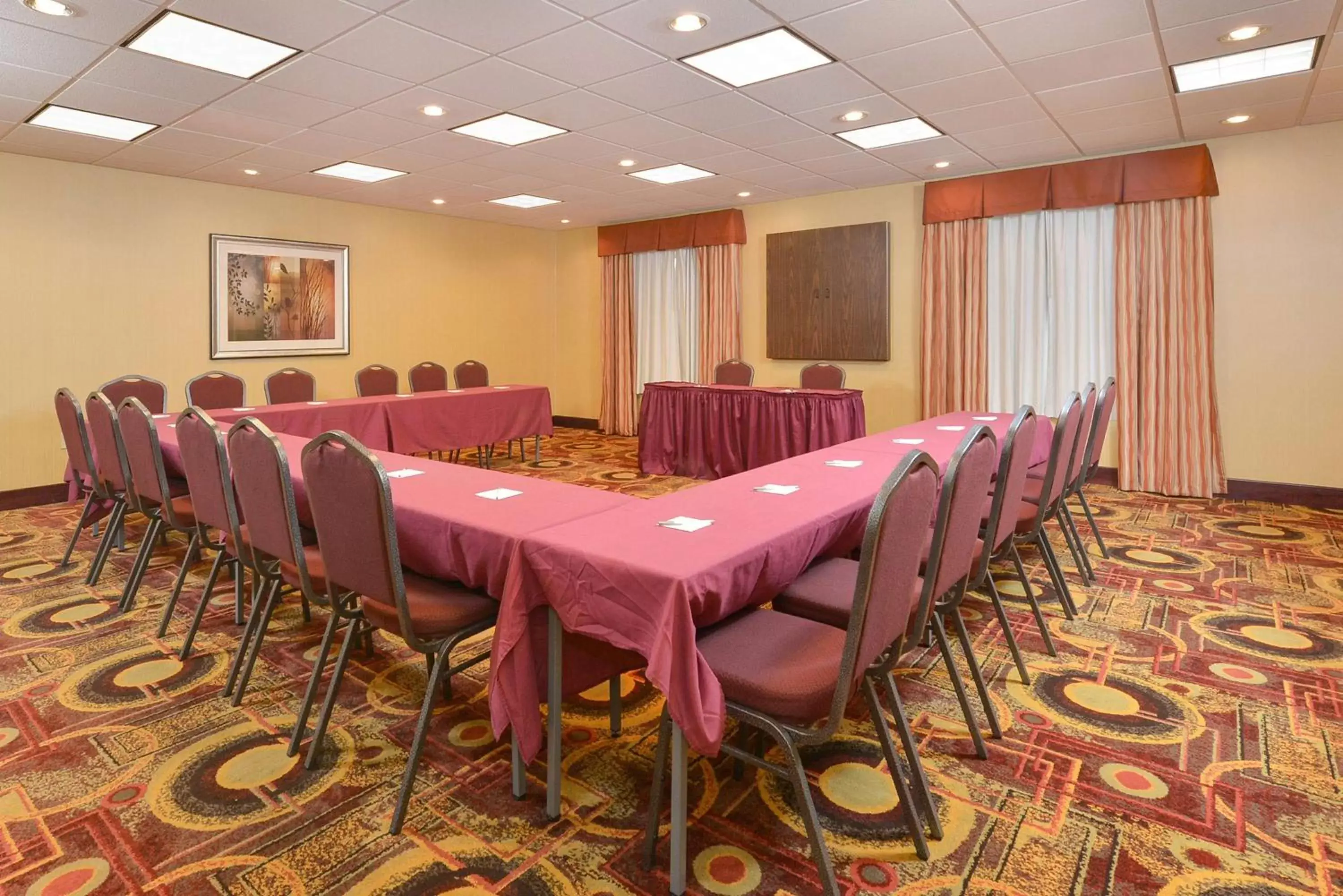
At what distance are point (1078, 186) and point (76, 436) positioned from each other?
711 centimetres

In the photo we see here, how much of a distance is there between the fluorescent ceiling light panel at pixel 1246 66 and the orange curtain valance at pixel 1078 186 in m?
1.33

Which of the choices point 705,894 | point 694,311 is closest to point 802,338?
point 694,311

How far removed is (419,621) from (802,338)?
6.48 metres

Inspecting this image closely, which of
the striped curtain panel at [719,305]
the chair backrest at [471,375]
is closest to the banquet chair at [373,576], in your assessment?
the chair backrest at [471,375]

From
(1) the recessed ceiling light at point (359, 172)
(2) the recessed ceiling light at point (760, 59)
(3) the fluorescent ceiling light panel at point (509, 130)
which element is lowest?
(2) the recessed ceiling light at point (760, 59)

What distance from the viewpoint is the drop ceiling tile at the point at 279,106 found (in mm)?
4320

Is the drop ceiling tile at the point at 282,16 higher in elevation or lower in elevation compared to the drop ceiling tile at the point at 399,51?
lower

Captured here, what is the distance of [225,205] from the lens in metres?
6.81

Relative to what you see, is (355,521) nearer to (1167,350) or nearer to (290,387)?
(290,387)

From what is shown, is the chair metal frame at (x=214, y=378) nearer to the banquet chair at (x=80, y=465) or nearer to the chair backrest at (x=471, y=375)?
the banquet chair at (x=80, y=465)

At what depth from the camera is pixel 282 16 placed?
10.8ft

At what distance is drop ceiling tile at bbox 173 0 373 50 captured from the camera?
319 cm

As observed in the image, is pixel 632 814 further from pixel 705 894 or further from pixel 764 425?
pixel 764 425

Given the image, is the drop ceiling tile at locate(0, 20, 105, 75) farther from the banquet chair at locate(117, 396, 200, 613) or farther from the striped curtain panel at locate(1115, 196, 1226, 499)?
the striped curtain panel at locate(1115, 196, 1226, 499)
